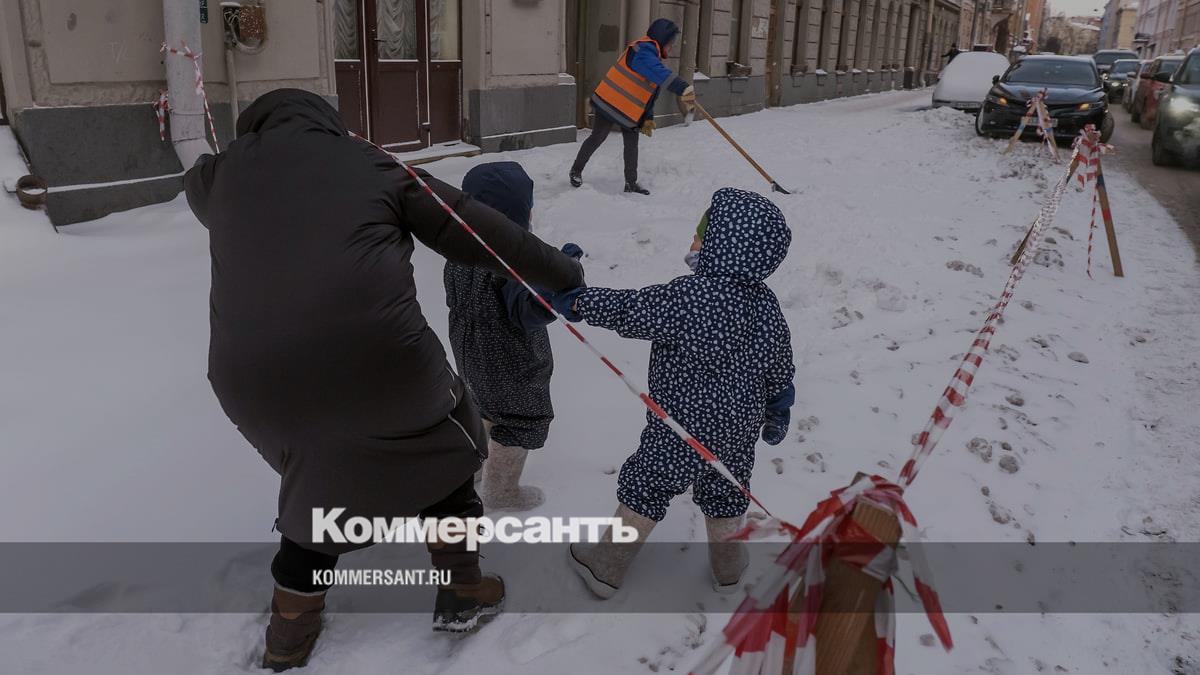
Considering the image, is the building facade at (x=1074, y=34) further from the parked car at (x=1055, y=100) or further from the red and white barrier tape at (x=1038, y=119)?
the red and white barrier tape at (x=1038, y=119)

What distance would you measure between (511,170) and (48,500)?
200 cm

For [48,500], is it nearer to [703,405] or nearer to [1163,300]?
[703,405]

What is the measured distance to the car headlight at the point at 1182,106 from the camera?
11781 millimetres

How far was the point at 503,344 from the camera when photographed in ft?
8.93

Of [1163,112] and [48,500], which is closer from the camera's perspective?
[48,500]

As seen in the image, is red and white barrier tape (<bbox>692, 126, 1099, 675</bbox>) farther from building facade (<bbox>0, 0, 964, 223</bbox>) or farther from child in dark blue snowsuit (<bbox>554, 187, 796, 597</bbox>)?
building facade (<bbox>0, 0, 964, 223</bbox>)

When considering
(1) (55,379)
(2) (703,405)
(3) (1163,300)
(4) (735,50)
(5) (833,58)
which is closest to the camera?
(2) (703,405)

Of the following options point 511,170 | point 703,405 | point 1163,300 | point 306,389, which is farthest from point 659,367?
point 1163,300

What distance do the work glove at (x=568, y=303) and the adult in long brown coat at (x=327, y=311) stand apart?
225mm

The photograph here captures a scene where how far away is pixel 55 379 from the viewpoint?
11.8ft

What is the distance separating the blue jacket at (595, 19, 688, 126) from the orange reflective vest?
0.12ft

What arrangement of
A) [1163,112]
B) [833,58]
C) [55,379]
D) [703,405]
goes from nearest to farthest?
[703,405] → [55,379] → [1163,112] → [833,58]

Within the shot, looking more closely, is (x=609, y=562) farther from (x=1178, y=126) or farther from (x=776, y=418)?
(x=1178, y=126)

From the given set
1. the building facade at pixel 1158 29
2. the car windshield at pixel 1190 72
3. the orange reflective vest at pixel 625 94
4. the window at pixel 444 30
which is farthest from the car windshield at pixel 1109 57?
the orange reflective vest at pixel 625 94
